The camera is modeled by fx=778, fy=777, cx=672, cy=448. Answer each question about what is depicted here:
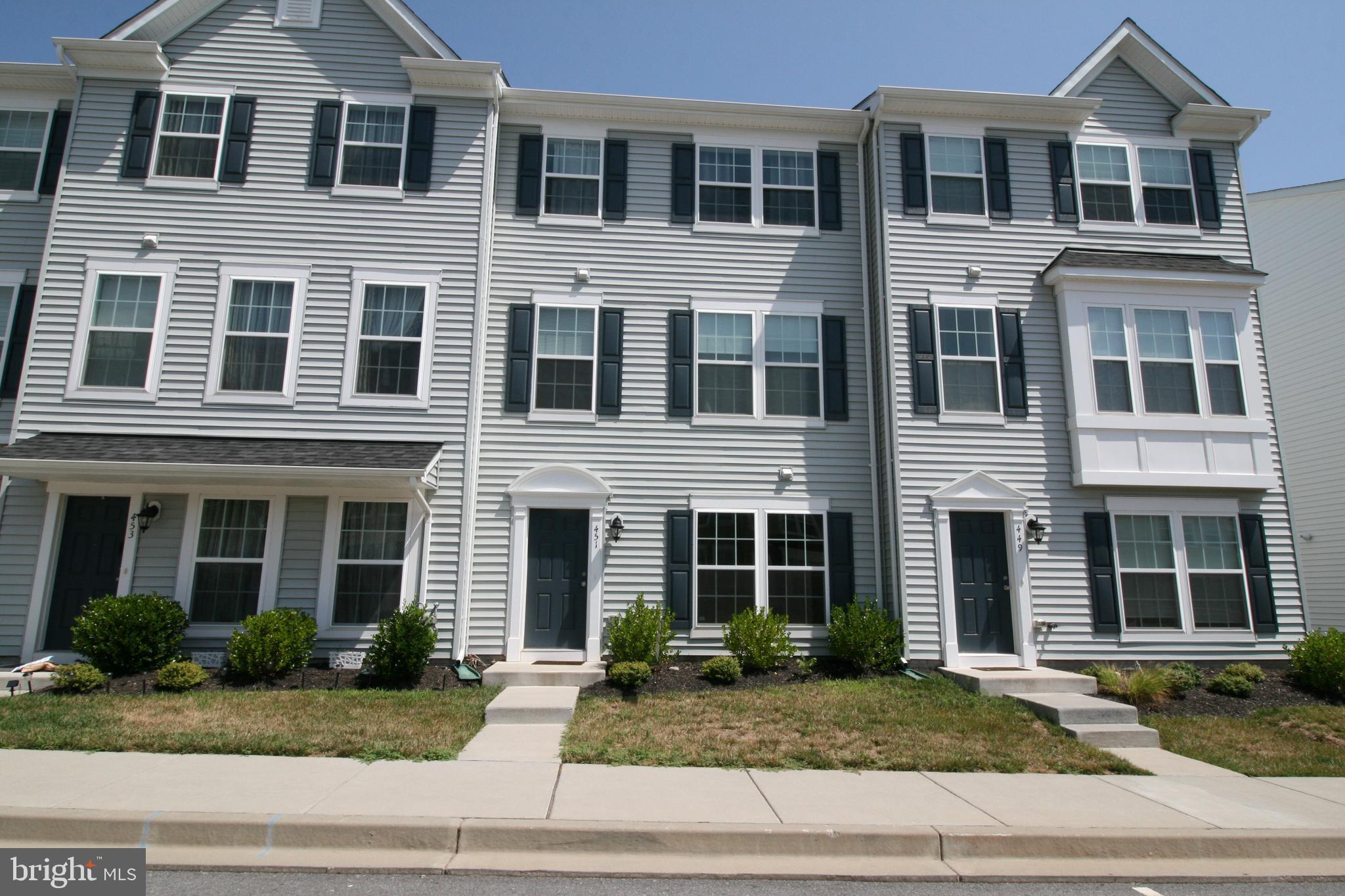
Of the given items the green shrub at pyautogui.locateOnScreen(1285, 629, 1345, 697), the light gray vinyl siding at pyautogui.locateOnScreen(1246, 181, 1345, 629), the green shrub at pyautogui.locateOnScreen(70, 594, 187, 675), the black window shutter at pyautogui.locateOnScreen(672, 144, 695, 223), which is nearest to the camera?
the green shrub at pyautogui.locateOnScreen(70, 594, 187, 675)

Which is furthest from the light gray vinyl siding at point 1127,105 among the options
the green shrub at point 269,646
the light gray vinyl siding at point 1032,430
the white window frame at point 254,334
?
the green shrub at point 269,646

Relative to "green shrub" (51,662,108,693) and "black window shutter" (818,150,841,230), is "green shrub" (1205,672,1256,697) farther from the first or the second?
"green shrub" (51,662,108,693)

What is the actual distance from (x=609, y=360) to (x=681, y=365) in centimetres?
110

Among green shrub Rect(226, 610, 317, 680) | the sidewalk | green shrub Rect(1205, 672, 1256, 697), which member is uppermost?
green shrub Rect(226, 610, 317, 680)

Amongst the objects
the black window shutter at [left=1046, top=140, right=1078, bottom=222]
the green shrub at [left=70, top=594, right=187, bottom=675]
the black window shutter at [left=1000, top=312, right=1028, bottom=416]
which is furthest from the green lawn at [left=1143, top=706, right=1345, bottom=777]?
the green shrub at [left=70, top=594, right=187, bottom=675]

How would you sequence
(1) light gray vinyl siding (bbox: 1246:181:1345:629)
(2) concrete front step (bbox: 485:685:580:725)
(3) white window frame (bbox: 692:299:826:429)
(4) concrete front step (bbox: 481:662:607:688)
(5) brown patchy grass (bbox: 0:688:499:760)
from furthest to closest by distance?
(1) light gray vinyl siding (bbox: 1246:181:1345:629)
(3) white window frame (bbox: 692:299:826:429)
(4) concrete front step (bbox: 481:662:607:688)
(2) concrete front step (bbox: 485:685:580:725)
(5) brown patchy grass (bbox: 0:688:499:760)

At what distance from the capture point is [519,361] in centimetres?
1175

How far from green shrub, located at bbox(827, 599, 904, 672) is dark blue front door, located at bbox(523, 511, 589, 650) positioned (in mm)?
3632

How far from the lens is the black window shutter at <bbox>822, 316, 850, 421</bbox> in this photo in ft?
39.9

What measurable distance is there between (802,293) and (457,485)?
611 centimetres

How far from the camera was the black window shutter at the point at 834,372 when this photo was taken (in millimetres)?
12172

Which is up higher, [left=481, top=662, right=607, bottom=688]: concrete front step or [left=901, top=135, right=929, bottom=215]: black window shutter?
[left=901, top=135, right=929, bottom=215]: black window shutter

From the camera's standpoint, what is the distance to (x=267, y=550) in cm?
1070

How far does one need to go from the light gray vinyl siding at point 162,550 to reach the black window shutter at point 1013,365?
39.5 feet
